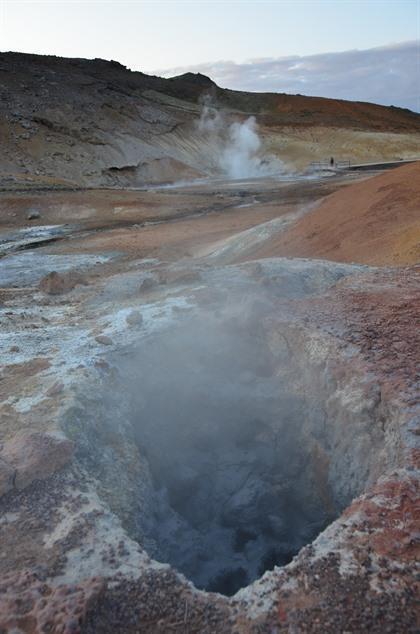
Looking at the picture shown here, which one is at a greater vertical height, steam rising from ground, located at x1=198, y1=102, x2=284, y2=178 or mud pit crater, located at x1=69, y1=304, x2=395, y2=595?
steam rising from ground, located at x1=198, y1=102, x2=284, y2=178

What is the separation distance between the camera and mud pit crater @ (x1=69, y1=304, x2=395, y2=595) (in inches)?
174

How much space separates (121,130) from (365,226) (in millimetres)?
26404

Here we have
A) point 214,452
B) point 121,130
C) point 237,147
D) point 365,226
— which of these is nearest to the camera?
point 214,452

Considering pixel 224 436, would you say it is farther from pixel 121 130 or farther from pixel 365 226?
pixel 121 130

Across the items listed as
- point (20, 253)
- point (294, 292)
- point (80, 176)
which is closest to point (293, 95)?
point (80, 176)

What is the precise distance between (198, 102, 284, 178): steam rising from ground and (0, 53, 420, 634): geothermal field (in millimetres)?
25335

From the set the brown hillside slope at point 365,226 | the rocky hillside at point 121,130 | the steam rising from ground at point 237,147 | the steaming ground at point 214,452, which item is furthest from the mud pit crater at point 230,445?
the steam rising from ground at point 237,147

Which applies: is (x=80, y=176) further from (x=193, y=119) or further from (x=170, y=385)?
(x=170, y=385)

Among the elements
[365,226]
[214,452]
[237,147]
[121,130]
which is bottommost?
[214,452]

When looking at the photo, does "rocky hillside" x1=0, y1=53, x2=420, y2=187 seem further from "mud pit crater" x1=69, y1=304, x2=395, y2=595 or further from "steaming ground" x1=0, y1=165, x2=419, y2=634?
"mud pit crater" x1=69, y1=304, x2=395, y2=595

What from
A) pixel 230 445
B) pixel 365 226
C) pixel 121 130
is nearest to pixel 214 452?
pixel 230 445

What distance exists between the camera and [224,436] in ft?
19.1

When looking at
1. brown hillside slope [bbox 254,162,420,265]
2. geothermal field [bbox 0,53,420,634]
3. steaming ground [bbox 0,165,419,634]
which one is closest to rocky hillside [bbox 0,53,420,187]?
brown hillside slope [bbox 254,162,420,265]

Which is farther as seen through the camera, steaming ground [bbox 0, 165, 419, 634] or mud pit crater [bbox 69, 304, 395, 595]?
mud pit crater [bbox 69, 304, 395, 595]
